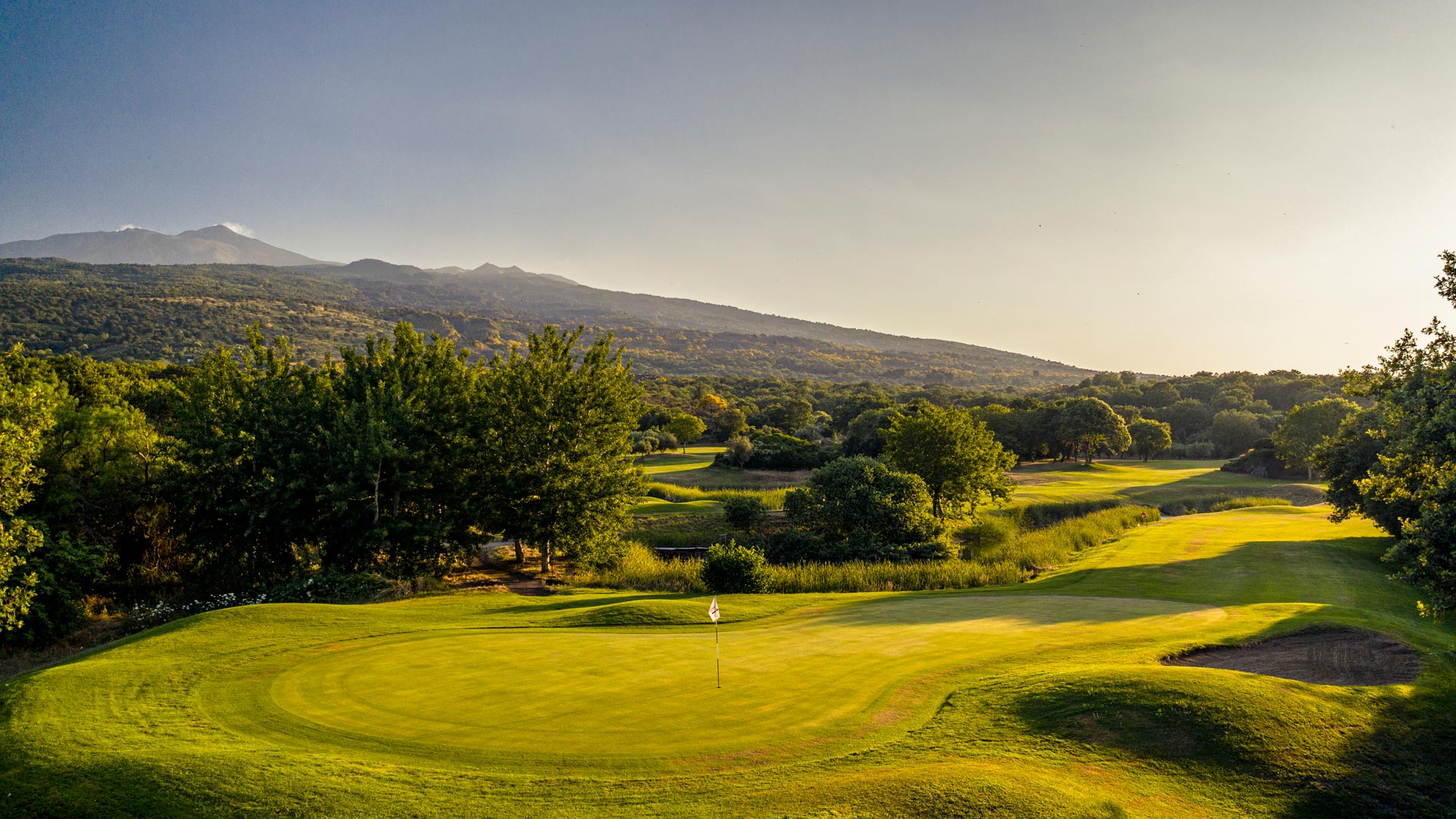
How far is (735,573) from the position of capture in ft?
75.2

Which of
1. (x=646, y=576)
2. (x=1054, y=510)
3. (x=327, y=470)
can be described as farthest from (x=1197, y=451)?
(x=327, y=470)

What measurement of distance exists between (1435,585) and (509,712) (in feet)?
46.9

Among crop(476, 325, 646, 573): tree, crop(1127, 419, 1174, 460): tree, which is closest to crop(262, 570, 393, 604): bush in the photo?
crop(476, 325, 646, 573): tree

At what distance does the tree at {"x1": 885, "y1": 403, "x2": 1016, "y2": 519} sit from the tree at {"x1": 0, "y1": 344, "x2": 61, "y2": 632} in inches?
1407

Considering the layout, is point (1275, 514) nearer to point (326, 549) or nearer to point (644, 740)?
point (644, 740)

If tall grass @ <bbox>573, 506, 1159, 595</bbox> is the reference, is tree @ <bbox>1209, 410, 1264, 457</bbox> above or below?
above

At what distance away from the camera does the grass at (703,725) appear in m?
7.39

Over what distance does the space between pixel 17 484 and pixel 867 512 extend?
→ 30188 millimetres

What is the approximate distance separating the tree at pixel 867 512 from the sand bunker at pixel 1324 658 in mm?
17329

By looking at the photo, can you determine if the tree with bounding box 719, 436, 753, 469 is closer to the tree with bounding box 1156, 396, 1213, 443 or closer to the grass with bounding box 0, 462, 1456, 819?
the grass with bounding box 0, 462, 1456, 819

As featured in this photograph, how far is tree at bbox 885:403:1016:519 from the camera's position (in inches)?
1528

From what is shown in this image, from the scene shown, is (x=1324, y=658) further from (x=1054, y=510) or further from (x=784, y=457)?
(x=784, y=457)

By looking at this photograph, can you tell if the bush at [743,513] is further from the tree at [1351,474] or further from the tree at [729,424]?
the tree at [729,424]

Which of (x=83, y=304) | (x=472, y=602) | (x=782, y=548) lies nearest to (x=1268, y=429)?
(x=782, y=548)
